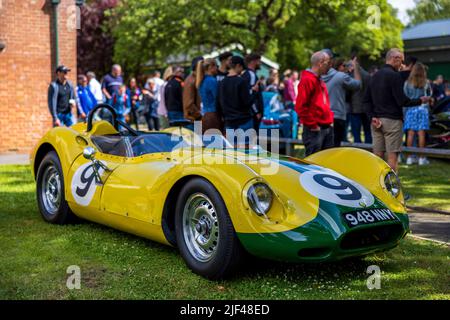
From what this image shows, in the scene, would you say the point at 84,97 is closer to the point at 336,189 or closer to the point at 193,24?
the point at 336,189

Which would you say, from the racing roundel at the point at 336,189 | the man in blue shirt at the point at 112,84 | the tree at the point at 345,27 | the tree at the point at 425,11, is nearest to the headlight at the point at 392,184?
the racing roundel at the point at 336,189

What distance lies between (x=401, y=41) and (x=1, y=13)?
25.1 m

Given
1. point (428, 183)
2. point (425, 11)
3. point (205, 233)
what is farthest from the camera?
point (425, 11)

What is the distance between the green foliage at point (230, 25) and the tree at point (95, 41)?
1.78m

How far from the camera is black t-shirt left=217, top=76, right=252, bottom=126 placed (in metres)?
7.54

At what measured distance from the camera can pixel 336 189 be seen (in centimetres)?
426

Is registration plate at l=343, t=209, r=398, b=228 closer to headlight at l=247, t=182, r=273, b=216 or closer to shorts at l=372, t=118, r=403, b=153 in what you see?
headlight at l=247, t=182, r=273, b=216

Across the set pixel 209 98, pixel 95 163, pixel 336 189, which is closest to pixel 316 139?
pixel 209 98

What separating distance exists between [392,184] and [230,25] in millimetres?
25040

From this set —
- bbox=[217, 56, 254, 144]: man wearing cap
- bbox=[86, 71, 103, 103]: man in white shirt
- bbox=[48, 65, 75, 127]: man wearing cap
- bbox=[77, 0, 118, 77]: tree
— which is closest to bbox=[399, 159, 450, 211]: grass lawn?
bbox=[217, 56, 254, 144]: man wearing cap

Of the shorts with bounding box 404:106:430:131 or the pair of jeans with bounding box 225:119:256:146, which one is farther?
the shorts with bounding box 404:106:430:131
